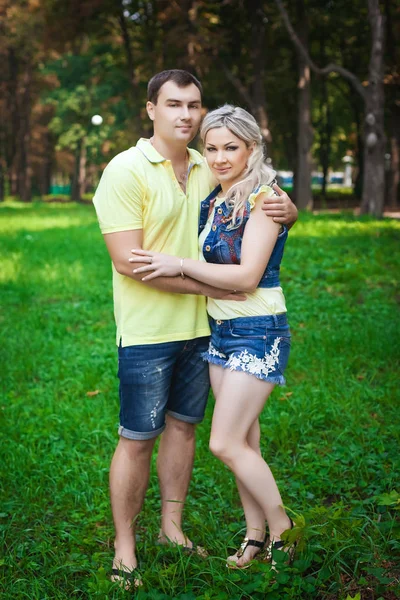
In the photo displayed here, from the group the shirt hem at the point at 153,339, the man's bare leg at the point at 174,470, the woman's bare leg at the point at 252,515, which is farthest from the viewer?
the man's bare leg at the point at 174,470

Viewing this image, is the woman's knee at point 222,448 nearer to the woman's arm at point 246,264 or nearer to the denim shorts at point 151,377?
the denim shorts at point 151,377

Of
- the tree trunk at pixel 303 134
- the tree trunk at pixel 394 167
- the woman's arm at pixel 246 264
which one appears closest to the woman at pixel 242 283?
the woman's arm at pixel 246 264

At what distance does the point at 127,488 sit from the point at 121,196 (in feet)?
4.54

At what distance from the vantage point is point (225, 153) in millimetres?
3250

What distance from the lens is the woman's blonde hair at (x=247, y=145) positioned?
10.5ft

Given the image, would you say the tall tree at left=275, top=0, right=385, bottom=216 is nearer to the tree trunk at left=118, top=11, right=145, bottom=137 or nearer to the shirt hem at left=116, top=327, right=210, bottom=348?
the tree trunk at left=118, top=11, right=145, bottom=137

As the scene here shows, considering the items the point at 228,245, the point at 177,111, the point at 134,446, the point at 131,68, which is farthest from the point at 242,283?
the point at 131,68

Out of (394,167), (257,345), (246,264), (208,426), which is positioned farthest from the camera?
(394,167)

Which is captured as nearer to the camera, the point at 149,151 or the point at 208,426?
the point at 149,151

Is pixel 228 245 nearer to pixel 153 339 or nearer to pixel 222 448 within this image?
pixel 153 339

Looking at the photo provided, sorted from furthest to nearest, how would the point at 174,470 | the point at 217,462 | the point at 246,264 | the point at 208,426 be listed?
the point at 208,426 < the point at 217,462 < the point at 174,470 < the point at 246,264

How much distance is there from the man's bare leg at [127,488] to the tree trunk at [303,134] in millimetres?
18714

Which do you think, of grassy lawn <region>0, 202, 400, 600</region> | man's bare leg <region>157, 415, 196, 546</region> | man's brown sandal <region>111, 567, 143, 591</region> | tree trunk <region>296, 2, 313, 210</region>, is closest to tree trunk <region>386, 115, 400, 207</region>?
tree trunk <region>296, 2, 313, 210</region>

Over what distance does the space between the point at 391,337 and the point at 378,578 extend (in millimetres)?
4256
